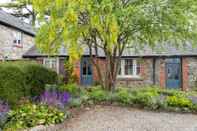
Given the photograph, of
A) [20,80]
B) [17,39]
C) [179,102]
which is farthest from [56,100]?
[17,39]

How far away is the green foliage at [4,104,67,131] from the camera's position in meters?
8.41

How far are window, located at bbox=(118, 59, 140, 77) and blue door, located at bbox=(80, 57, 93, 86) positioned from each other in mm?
2300

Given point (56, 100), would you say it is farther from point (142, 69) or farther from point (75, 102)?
point (142, 69)

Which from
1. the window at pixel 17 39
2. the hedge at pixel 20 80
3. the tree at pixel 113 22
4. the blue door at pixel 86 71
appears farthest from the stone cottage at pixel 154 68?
the hedge at pixel 20 80

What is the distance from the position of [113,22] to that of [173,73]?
1282 centimetres

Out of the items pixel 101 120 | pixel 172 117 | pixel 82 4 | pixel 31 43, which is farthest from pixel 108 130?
pixel 31 43

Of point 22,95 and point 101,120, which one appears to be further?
point 22,95

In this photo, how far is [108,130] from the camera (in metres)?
8.44

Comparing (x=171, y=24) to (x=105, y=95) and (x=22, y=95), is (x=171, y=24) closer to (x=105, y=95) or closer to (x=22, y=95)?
(x=105, y=95)

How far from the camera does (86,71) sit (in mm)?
24328

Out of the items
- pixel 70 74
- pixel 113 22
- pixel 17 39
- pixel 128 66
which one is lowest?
pixel 70 74

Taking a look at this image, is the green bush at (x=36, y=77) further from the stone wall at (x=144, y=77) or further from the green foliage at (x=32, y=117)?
the stone wall at (x=144, y=77)

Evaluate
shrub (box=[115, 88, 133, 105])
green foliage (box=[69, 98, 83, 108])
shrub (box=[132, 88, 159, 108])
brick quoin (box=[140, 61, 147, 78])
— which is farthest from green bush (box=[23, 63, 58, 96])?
brick quoin (box=[140, 61, 147, 78])

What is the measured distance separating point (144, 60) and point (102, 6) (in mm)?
12270
